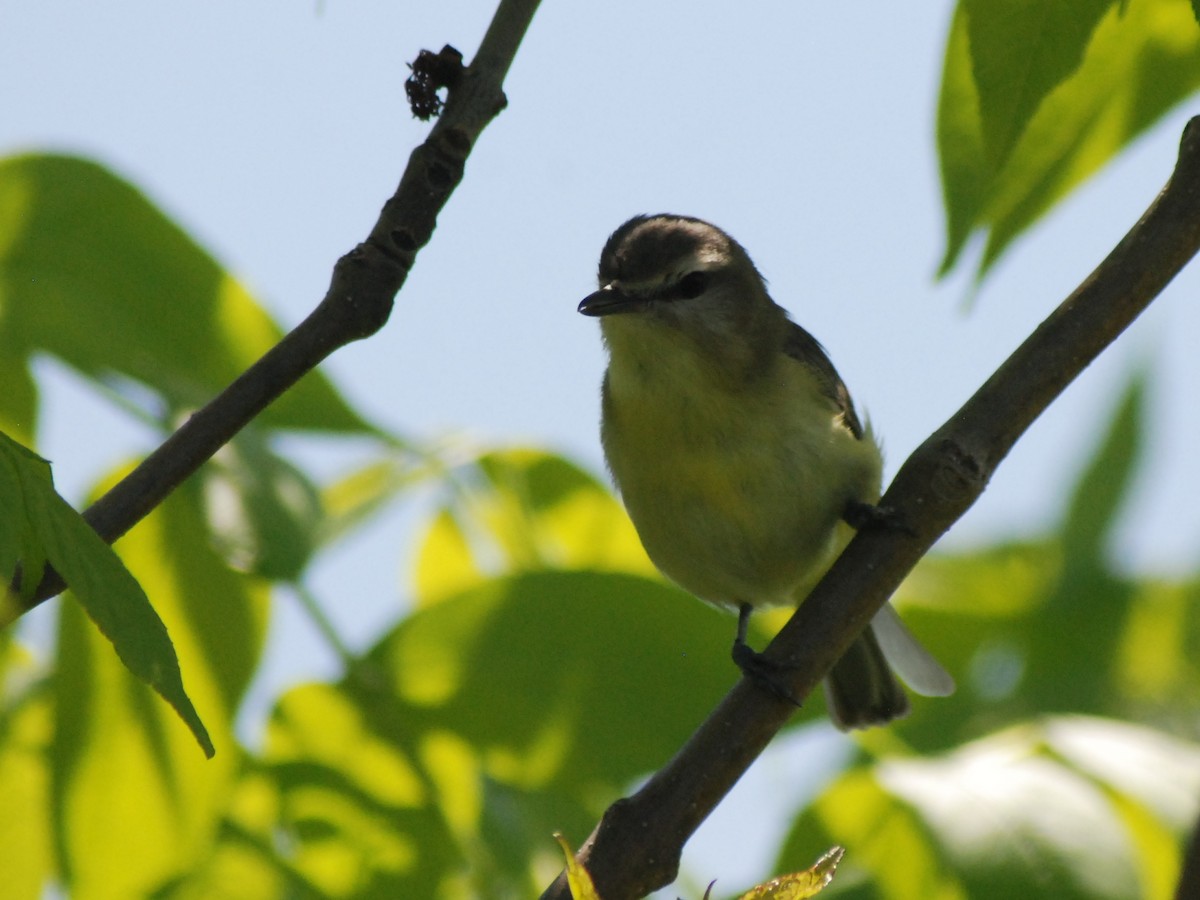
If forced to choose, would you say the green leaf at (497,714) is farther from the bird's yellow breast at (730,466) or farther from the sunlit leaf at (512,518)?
the bird's yellow breast at (730,466)

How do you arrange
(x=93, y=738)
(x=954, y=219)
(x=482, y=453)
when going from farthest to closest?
(x=482, y=453) < (x=93, y=738) < (x=954, y=219)

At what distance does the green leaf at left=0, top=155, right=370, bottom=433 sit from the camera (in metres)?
2.53

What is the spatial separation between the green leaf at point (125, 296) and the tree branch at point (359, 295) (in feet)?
2.86

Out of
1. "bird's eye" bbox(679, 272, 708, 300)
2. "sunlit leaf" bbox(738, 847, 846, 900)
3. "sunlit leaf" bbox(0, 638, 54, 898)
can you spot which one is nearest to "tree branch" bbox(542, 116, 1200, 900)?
"sunlit leaf" bbox(738, 847, 846, 900)

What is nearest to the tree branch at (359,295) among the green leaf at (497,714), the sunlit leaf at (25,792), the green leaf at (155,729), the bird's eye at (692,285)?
the green leaf at (155,729)

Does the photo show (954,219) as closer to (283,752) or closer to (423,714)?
(423,714)

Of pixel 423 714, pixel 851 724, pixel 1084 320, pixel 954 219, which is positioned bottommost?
pixel 851 724

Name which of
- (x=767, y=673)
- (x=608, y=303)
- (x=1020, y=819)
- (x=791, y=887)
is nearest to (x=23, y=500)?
(x=791, y=887)

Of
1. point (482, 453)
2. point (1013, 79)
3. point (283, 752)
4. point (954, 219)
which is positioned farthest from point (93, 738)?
point (1013, 79)

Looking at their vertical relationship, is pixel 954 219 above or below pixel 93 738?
above

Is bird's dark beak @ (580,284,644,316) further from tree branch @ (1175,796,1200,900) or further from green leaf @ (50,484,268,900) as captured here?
tree branch @ (1175,796,1200,900)

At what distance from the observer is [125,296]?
8.50ft

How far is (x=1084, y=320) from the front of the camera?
216 cm

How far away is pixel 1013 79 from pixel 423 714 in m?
1.53
